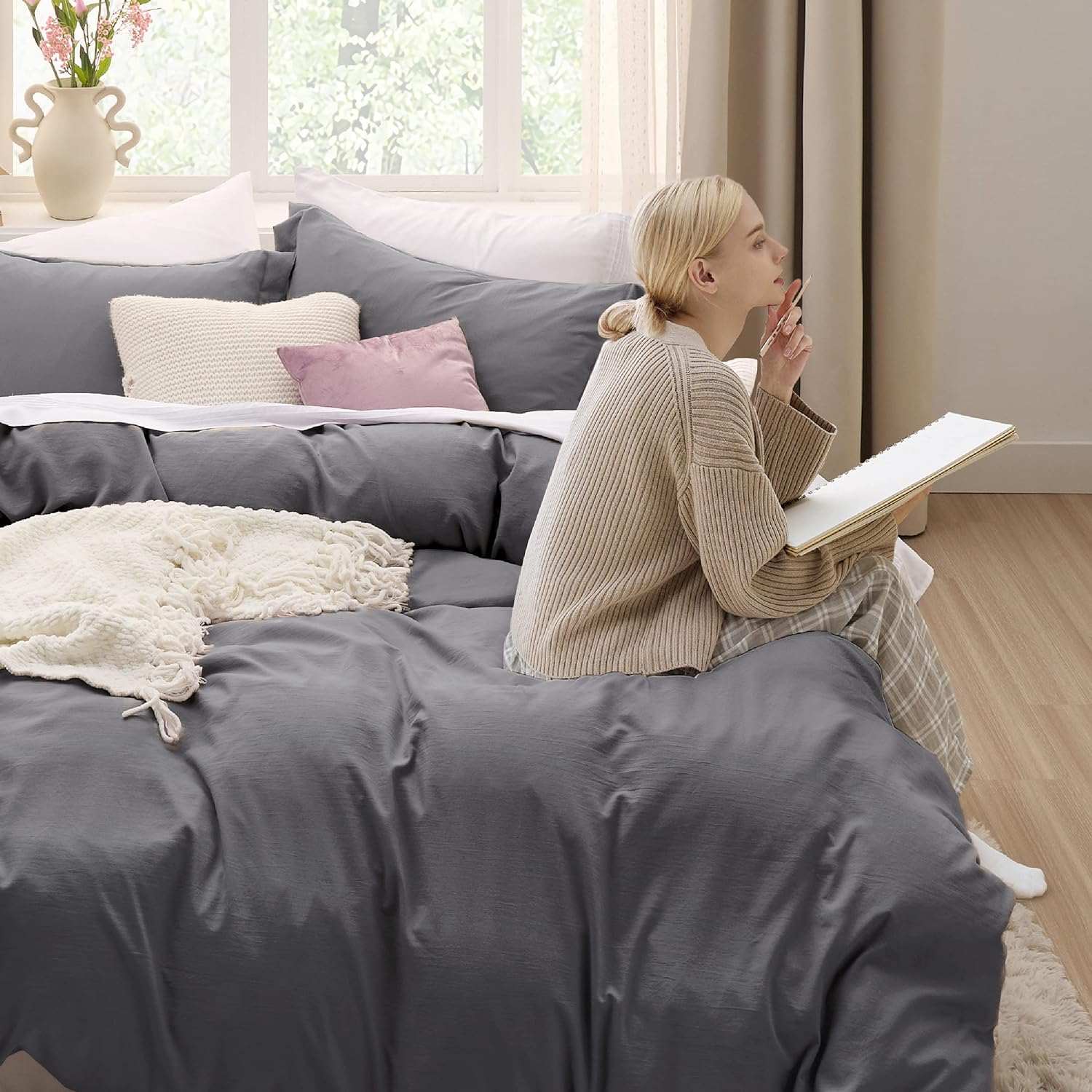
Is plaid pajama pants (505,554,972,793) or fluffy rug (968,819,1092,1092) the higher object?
plaid pajama pants (505,554,972,793)

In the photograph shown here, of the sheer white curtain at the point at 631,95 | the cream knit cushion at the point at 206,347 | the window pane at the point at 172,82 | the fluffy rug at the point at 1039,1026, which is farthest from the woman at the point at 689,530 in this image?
the window pane at the point at 172,82

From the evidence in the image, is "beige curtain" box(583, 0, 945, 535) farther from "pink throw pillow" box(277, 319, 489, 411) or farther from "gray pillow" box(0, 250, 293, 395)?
"gray pillow" box(0, 250, 293, 395)

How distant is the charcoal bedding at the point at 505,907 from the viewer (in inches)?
48.2

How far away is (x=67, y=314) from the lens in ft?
8.48

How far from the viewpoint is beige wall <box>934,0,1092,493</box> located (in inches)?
144

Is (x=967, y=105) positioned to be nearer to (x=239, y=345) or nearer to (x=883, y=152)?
(x=883, y=152)

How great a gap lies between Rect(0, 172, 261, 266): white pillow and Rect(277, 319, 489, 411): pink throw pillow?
0.52 meters

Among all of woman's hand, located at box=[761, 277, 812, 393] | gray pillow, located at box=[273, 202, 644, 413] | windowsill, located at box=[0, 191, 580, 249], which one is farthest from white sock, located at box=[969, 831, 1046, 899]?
windowsill, located at box=[0, 191, 580, 249]

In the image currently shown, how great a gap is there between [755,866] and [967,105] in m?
3.02

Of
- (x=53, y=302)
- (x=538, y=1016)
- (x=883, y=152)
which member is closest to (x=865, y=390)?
(x=883, y=152)

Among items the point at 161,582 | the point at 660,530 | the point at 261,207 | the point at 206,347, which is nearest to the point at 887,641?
the point at 660,530

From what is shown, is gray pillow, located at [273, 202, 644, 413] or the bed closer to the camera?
the bed

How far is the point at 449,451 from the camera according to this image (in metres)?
2.17

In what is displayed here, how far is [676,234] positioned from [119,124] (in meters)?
2.36
